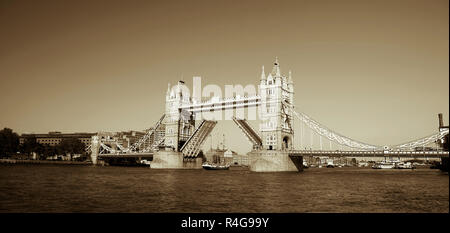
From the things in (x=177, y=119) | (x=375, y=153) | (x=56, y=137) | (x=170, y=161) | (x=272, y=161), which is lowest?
(x=170, y=161)

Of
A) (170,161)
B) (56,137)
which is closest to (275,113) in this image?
(170,161)

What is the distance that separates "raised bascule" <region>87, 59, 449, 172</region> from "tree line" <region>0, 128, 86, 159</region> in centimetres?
3224

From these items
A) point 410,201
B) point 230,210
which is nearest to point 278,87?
point 410,201

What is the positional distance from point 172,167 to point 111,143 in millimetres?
45143

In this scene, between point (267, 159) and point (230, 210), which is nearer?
point (230, 210)

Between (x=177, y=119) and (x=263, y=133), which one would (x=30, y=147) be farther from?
(x=263, y=133)

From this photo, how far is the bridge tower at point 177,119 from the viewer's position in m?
81.4

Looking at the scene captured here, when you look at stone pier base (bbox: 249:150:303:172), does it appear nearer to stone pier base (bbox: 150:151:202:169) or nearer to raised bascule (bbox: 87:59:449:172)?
raised bascule (bbox: 87:59:449:172)

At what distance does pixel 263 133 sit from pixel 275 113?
446cm

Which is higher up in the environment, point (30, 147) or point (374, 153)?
point (30, 147)

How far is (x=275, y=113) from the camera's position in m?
64.2

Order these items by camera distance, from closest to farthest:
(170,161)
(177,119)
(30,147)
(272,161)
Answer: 1. (272,161)
2. (170,161)
3. (177,119)
4. (30,147)
